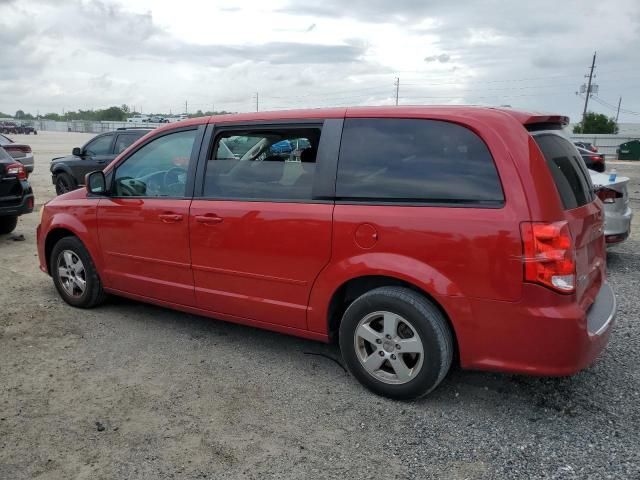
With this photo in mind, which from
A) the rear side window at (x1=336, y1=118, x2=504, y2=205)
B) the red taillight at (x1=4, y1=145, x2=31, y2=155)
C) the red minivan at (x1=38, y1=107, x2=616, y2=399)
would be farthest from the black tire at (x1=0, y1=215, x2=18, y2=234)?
the red taillight at (x1=4, y1=145, x2=31, y2=155)

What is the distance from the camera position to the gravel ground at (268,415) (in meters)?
2.71

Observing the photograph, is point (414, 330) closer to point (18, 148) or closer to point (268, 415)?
point (268, 415)

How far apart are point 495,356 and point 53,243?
421 cm

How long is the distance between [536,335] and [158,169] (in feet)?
10.1

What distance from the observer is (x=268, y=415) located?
3.18 m

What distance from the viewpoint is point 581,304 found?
115 inches

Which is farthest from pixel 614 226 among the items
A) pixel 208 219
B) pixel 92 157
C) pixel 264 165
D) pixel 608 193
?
pixel 92 157

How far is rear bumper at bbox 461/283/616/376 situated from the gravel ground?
394 millimetres

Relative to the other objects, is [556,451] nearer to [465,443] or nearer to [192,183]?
Result: [465,443]

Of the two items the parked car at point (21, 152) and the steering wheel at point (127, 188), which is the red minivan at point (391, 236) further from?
the parked car at point (21, 152)

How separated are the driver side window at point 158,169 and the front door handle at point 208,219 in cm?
29

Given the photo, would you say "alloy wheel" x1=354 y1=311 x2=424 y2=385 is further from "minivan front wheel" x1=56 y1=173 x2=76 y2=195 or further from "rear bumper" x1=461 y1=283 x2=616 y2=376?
"minivan front wheel" x1=56 y1=173 x2=76 y2=195

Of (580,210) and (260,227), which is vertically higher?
(580,210)

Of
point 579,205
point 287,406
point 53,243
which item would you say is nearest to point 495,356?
point 579,205
